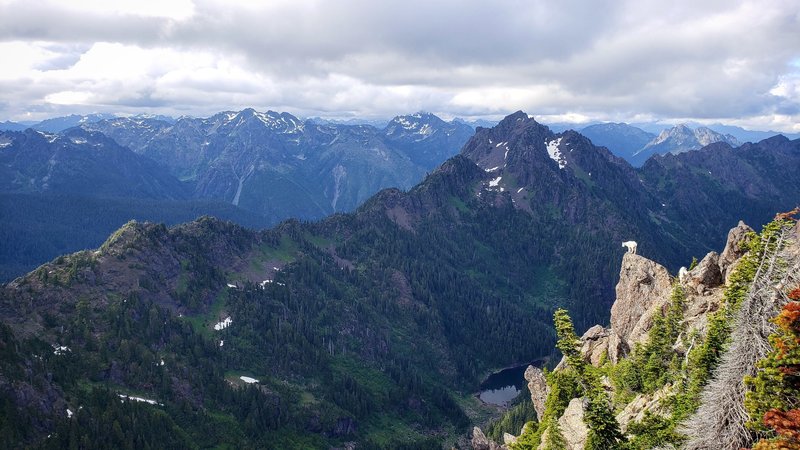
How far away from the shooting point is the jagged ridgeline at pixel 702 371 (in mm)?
33125

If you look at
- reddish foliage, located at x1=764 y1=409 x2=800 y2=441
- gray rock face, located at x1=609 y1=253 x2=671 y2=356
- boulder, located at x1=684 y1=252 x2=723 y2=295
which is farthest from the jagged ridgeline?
gray rock face, located at x1=609 y1=253 x2=671 y2=356

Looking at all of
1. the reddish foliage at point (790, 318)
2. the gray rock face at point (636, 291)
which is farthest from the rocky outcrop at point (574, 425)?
the gray rock face at point (636, 291)

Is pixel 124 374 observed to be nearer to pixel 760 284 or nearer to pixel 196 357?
pixel 196 357

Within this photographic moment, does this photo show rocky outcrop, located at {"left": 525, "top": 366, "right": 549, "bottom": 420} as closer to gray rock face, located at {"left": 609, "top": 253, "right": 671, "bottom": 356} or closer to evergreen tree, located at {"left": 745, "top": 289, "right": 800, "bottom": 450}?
gray rock face, located at {"left": 609, "top": 253, "right": 671, "bottom": 356}

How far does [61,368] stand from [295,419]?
76865mm

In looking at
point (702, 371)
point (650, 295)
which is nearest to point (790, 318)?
point (702, 371)

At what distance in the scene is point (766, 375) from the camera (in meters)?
33.1

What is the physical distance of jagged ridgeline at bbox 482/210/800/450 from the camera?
33.1 m

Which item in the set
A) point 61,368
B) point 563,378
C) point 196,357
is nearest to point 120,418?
point 61,368

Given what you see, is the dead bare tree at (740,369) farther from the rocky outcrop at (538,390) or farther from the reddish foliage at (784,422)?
the rocky outcrop at (538,390)

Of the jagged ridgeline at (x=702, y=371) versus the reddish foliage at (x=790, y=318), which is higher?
the reddish foliage at (x=790, y=318)

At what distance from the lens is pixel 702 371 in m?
49.1

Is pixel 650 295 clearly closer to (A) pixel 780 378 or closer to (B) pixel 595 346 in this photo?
(B) pixel 595 346

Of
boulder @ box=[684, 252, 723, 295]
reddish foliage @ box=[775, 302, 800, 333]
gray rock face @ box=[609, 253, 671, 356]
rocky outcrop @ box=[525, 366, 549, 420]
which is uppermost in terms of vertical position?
reddish foliage @ box=[775, 302, 800, 333]
